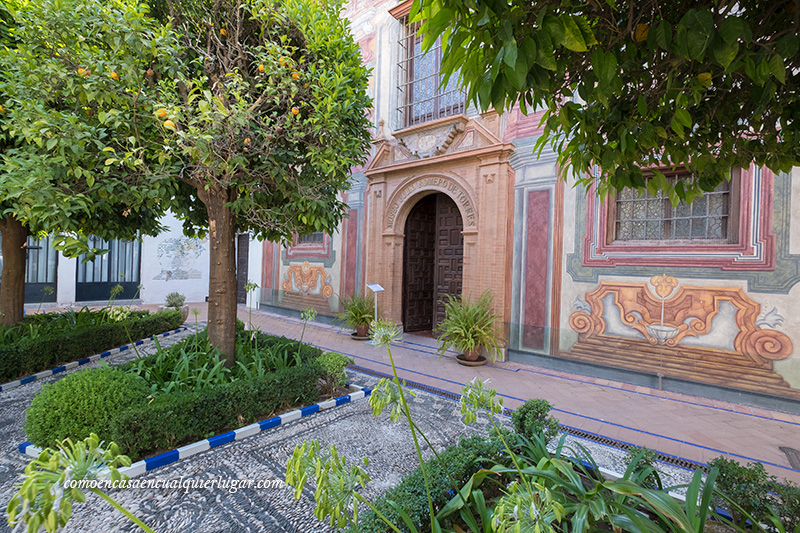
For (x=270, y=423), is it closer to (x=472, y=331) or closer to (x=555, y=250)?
(x=472, y=331)

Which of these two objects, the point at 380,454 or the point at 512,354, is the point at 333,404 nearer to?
the point at 380,454

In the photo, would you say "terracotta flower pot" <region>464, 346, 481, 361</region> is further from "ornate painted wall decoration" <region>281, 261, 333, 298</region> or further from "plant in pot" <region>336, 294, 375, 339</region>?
"ornate painted wall decoration" <region>281, 261, 333, 298</region>

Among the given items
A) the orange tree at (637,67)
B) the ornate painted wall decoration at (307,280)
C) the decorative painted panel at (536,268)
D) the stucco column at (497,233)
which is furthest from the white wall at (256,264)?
the orange tree at (637,67)

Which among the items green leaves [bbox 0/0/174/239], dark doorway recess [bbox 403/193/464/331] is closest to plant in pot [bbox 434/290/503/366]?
dark doorway recess [bbox 403/193/464/331]

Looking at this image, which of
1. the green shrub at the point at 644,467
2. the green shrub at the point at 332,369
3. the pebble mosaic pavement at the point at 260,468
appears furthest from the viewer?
the green shrub at the point at 332,369

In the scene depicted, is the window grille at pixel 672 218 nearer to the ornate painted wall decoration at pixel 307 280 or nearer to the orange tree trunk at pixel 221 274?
the orange tree trunk at pixel 221 274

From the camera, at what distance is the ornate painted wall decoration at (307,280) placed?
376 inches

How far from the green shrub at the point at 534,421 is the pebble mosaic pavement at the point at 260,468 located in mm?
837

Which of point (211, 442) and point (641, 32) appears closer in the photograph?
point (641, 32)

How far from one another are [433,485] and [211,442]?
200 centimetres

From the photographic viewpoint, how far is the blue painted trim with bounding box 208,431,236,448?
294cm


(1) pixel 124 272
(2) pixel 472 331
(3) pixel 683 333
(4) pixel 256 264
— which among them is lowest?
(2) pixel 472 331

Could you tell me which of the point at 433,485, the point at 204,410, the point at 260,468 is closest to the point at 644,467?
the point at 433,485

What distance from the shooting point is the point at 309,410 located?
364 centimetres
